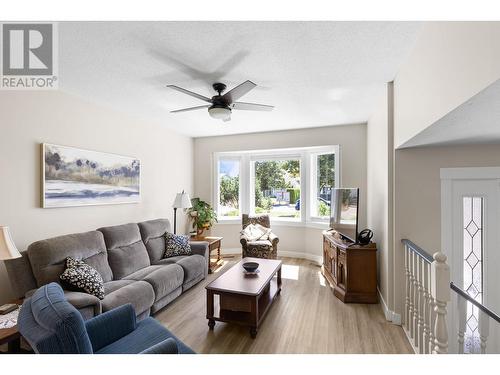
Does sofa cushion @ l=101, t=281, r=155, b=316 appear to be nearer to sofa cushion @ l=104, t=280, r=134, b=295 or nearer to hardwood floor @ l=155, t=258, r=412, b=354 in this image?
sofa cushion @ l=104, t=280, r=134, b=295

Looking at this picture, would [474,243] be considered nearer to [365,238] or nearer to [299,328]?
[365,238]

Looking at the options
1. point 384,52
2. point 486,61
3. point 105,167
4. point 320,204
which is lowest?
point 320,204

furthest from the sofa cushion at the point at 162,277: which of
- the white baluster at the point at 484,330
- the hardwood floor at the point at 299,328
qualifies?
the white baluster at the point at 484,330

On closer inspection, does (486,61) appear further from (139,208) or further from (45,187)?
(139,208)

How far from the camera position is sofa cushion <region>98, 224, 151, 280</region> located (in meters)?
2.93

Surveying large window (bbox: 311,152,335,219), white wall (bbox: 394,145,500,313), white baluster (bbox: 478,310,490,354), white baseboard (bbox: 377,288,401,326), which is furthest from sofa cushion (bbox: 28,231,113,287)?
large window (bbox: 311,152,335,219)

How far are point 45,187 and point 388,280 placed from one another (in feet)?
12.9

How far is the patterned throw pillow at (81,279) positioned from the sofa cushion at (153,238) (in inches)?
44.7

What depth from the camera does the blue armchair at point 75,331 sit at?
1213 millimetres

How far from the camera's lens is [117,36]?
1.81 metres

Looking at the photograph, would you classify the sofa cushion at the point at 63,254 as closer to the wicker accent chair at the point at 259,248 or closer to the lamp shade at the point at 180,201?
the lamp shade at the point at 180,201

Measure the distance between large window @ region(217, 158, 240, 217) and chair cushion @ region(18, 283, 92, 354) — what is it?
420 cm

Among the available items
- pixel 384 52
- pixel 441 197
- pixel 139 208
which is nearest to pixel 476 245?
pixel 441 197

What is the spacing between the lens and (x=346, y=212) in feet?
11.3
